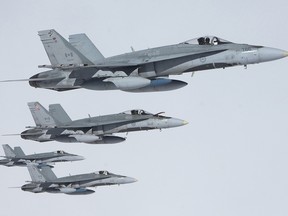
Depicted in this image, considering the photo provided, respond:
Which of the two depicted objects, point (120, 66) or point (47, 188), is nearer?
point (120, 66)

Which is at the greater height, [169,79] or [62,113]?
[62,113]

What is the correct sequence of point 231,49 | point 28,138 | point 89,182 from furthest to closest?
1. point 89,182
2. point 28,138
3. point 231,49

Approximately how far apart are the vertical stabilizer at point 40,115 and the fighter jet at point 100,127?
385 mm

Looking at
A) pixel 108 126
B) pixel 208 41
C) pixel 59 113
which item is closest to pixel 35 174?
pixel 59 113

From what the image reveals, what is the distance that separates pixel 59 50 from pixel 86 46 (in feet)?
12.5

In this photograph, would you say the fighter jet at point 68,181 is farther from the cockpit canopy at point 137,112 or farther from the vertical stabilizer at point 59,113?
the cockpit canopy at point 137,112

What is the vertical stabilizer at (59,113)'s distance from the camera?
2766 inches

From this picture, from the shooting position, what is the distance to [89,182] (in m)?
72.9

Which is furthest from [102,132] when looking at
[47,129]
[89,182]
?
[89,182]

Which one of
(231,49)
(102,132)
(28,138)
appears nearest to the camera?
(231,49)

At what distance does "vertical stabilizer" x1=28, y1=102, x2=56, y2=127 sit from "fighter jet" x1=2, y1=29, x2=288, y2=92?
752 inches

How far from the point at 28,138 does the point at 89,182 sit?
9305 mm

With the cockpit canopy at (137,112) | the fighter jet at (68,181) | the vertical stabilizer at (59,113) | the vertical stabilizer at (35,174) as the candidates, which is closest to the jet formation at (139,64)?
the cockpit canopy at (137,112)

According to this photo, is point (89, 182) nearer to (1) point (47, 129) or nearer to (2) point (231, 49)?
(1) point (47, 129)
